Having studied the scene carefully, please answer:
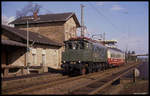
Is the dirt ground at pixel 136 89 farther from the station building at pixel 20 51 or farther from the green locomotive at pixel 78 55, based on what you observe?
the station building at pixel 20 51

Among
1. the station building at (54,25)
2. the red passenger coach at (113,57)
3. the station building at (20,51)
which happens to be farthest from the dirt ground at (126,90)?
the station building at (54,25)

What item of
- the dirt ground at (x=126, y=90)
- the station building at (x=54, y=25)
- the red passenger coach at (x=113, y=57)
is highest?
the station building at (x=54, y=25)

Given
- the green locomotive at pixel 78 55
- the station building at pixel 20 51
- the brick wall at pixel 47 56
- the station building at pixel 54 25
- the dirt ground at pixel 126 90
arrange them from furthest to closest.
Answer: the station building at pixel 54 25 → the brick wall at pixel 47 56 → the station building at pixel 20 51 → the green locomotive at pixel 78 55 → the dirt ground at pixel 126 90

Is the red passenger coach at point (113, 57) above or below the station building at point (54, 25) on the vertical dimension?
below

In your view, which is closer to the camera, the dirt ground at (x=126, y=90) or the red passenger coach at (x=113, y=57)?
the dirt ground at (x=126, y=90)

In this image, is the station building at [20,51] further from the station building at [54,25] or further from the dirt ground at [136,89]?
the dirt ground at [136,89]

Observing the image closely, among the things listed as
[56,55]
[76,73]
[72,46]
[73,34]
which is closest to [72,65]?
[72,46]

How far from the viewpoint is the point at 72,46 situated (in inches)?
823

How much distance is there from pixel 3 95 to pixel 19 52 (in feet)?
56.9

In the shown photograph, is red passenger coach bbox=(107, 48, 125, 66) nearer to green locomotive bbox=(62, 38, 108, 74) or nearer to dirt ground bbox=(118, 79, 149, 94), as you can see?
green locomotive bbox=(62, 38, 108, 74)

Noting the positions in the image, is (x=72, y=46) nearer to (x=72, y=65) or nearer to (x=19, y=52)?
(x=72, y=65)

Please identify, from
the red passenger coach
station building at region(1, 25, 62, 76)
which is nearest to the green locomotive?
station building at region(1, 25, 62, 76)

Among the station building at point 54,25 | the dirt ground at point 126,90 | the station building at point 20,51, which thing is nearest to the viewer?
the dirt ground at point 126,90

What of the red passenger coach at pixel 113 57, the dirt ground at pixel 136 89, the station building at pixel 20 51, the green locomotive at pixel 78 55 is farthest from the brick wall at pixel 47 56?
the dirt ground at pixel 136 89
